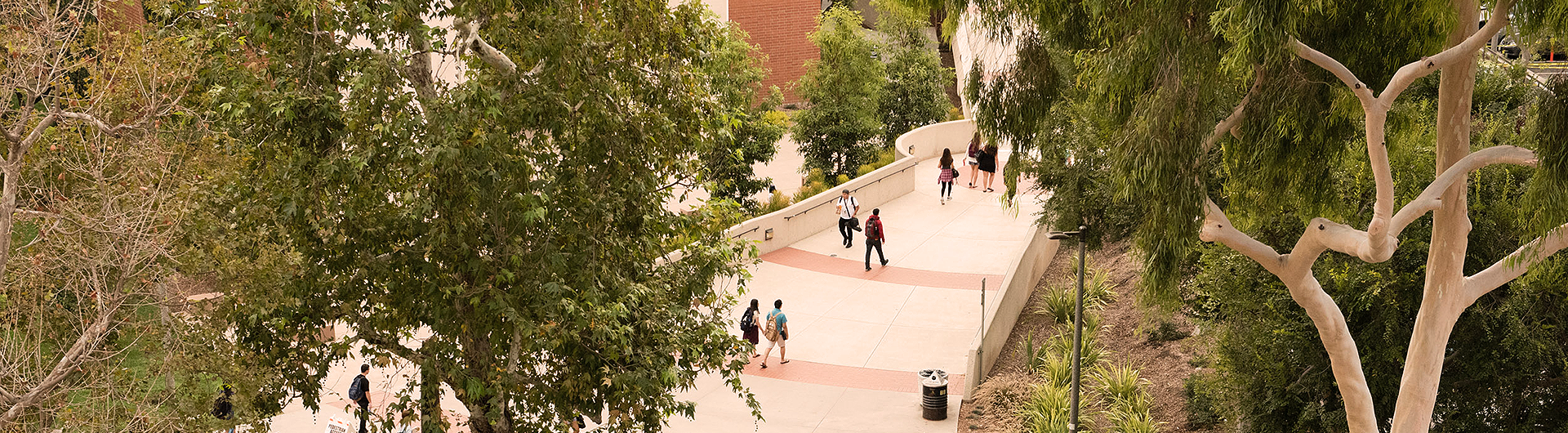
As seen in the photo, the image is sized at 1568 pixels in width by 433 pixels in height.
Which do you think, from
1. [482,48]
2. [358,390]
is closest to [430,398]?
[482,48]

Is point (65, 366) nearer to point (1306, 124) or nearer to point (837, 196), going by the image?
point (1306, 124)

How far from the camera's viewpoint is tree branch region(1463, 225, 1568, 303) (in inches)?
368

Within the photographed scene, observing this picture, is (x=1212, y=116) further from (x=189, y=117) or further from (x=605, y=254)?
(x=189, y=117)

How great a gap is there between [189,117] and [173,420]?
8.74 feet

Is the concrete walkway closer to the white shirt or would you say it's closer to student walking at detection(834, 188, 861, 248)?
student walking at detection(834, 188, 861, 248)

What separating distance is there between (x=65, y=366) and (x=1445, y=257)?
11.9 m

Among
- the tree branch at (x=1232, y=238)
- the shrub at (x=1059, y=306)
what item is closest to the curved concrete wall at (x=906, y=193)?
the shrub at (x=1059, y=306)

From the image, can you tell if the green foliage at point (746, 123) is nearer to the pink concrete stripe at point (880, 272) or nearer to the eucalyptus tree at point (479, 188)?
the pink concrete stripe at point (880, 272)

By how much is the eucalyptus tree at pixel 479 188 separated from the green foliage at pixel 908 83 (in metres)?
22.2

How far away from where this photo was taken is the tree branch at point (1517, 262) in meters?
9.35

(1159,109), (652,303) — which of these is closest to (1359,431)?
(1159,109)

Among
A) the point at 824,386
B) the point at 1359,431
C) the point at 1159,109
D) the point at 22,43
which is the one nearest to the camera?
the point at 1159,109

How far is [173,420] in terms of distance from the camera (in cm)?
993

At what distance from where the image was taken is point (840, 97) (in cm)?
2938
